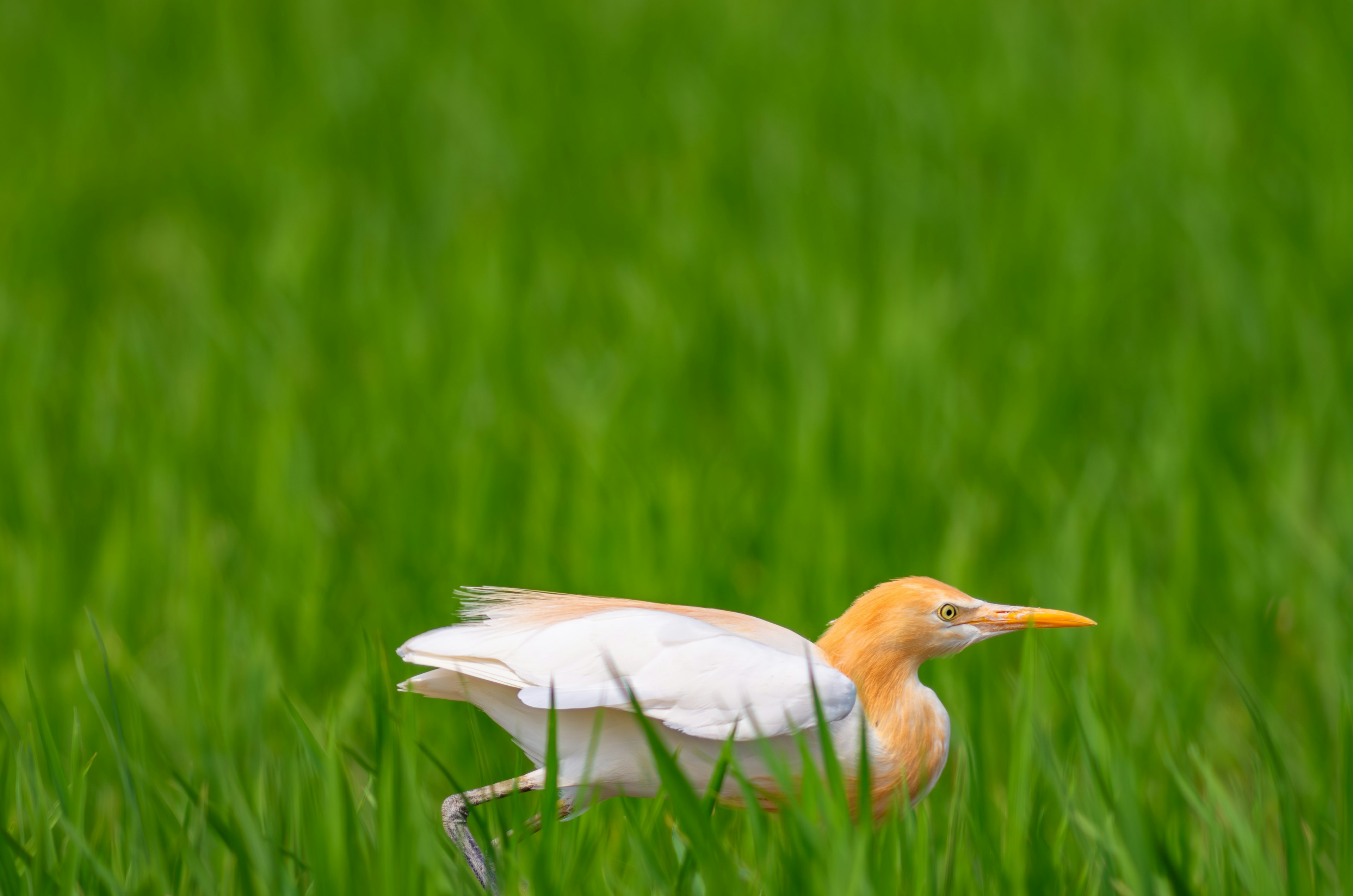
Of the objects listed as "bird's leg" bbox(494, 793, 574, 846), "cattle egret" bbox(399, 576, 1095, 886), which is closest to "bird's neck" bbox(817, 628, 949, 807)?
"cattle egret" bbox(399, 576, 1095, 886)

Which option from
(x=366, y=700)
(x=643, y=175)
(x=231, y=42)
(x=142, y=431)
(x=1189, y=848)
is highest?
(x=231, y=42)

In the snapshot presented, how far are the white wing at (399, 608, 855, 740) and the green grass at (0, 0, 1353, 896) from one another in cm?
11

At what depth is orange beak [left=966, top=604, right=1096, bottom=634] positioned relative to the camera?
0.78 m

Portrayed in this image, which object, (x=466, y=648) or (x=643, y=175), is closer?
(x=466, y=648)

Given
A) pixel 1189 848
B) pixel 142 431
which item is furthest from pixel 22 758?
pixel 142 431

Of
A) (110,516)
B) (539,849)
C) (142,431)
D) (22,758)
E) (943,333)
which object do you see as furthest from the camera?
(943,333)

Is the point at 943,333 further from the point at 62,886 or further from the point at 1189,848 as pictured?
the point at 62,886

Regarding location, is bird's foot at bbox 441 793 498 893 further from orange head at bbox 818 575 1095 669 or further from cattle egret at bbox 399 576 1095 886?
orange head at bbox 818 575 1095 669

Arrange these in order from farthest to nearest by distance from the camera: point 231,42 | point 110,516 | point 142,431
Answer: point 231,42 < point 142,431 < point 110,516

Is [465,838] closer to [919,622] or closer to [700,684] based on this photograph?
[700,684]

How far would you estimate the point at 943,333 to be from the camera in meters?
2.64

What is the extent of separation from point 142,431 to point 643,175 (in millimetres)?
1881

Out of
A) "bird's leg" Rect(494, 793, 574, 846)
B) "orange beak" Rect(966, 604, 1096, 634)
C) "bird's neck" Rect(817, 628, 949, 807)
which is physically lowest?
"bird's leg" Rect(494, 793, 574, 846)

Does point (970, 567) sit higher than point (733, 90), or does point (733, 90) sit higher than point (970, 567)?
point (733, 90)
